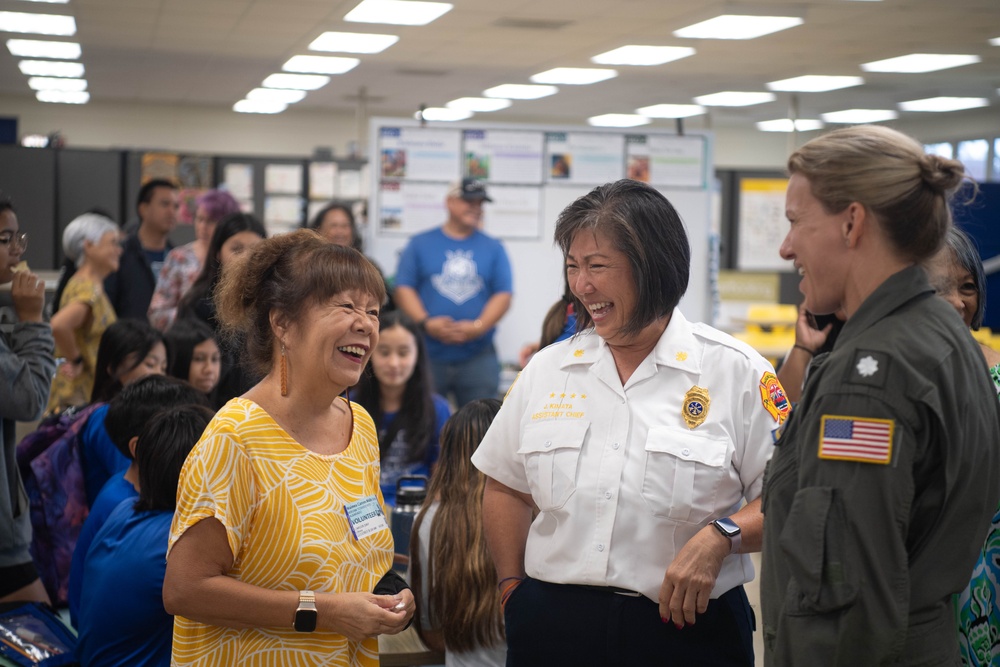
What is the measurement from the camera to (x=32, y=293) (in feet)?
9.44

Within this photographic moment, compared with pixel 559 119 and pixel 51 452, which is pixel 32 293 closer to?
pixel 51 452

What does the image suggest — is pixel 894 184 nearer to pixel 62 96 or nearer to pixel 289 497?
pixel 289 497

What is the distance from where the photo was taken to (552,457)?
186cm

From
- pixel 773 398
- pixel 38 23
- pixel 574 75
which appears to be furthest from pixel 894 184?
pixel 574 75

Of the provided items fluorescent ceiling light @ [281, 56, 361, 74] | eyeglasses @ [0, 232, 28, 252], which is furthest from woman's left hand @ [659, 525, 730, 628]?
fluorescent ceiling light @ [281, 56, 361, 74]

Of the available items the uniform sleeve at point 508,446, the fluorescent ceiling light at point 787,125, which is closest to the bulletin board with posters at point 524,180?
the uniform sleeve at point 508,446

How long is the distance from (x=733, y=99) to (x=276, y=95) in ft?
21.7

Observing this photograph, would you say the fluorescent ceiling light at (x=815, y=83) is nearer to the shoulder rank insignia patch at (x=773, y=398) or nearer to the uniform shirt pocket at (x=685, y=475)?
the shoulder rank insignia patch at (x=773, y=398)

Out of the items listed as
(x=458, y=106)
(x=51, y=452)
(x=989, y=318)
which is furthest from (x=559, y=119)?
(x=51, y=452)

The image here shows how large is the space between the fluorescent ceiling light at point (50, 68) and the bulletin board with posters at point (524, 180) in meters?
7.68

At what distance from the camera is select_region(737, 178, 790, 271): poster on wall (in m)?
9.75

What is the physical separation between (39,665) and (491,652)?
109 centimetres

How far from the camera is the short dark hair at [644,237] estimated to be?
1.86 meters

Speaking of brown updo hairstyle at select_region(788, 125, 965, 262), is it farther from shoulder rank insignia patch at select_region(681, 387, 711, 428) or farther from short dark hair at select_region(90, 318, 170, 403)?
short dark hair at select_region(90, 318, 170, 403)
